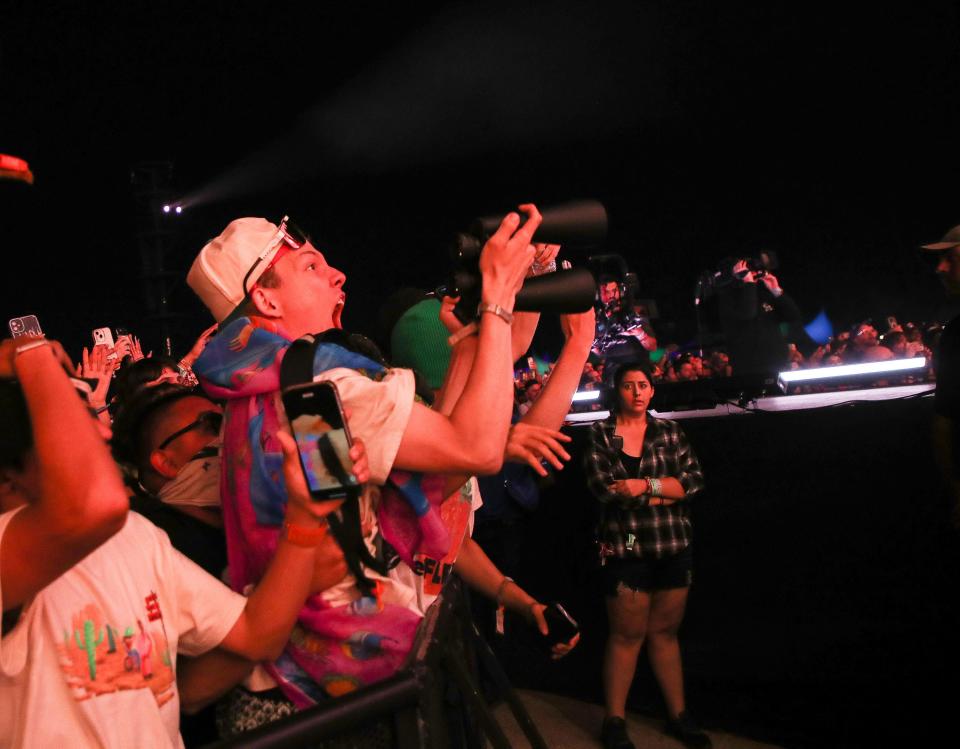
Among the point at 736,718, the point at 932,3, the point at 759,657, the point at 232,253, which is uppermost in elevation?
the point at 932,3

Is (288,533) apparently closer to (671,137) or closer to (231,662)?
(231,662)

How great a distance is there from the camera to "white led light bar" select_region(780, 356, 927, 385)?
3.60m

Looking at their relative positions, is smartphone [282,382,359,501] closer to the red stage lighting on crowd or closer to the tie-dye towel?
the tie-dye towel

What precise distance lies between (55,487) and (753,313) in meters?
5.41

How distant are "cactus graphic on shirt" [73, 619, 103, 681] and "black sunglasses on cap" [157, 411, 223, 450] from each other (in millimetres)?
705

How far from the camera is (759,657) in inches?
125

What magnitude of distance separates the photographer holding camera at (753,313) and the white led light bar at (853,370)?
59.7 inches

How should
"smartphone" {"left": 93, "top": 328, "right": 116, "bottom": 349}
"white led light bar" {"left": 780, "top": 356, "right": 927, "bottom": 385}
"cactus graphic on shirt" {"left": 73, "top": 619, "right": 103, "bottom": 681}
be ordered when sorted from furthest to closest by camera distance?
"white led light bar" {"left": 780, "top": 356, "right": 927, "bottom": 385} < "smartphone" {"left": 93, "top": 328, "right": 116, "bottom": 349} < "cactus graphic on shirt" {"left": 73, "top": 619, "right": 103, "bottom": 681}

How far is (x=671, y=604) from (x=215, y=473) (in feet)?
7.65

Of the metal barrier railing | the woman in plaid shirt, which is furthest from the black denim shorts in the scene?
the metal barrier railing

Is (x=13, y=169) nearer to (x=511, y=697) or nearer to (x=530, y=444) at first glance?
(x=530, y=444)

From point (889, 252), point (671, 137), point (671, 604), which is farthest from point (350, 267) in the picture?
point (671, 604)

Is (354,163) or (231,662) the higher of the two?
(354,163)

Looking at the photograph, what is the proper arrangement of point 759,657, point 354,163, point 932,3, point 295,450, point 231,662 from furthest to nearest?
point 354,163, point 932,3, point 759,657, point 231,662, point 295,450
